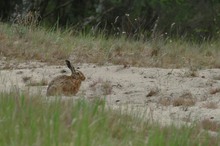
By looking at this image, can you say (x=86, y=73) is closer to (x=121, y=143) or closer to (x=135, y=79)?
(x=135, y=79)

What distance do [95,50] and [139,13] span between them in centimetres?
725

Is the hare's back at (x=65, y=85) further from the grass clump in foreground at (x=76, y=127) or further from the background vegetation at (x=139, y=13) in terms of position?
the background vegetation at (x=139, y=13)

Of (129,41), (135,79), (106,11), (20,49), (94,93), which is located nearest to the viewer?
(94,93)

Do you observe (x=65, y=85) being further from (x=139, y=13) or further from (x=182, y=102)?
(x=139, y=13)

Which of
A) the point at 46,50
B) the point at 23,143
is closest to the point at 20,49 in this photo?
the point at 46,50

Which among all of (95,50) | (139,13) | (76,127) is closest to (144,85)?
(95,50)

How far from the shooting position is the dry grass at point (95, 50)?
8.69 m

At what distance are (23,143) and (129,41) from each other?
23.8 ft

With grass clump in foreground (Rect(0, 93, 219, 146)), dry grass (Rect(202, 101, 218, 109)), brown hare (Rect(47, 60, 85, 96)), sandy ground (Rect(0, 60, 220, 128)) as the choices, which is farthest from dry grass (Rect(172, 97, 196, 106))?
grass clump in foreground (Rect(0, 93, 219, 146))

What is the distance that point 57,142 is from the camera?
3254 millimetres

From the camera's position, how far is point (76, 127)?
353cm

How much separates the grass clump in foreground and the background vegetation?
1144 centimetres

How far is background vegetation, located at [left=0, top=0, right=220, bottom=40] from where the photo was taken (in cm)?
1591

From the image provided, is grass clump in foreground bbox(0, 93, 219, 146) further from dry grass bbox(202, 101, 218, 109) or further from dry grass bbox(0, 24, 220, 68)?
dry grass bbox(0, 24, 220, 68)
